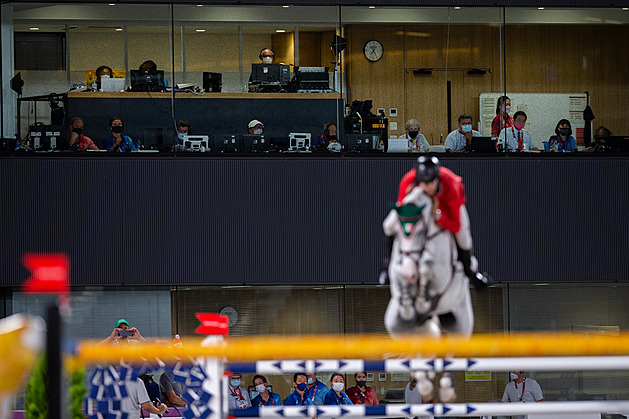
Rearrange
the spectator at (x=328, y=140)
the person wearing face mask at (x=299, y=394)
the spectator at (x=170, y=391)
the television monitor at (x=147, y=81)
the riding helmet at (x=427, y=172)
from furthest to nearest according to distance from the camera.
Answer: the spectator at (x=328, y=140), the television monitor at (x=147, y=81), the person wearing face mask at (x=299, y=394), the spectator at (x=170, y=391), the riding helmet at (x=427, y=172)

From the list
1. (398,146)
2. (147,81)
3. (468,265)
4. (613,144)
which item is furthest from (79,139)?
(468,265)

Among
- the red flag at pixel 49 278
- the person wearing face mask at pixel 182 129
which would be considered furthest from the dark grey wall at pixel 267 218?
the red flag at pixel 49 278

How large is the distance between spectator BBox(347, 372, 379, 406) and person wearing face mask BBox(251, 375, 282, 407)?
0.78 metres

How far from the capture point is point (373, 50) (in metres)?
11.4

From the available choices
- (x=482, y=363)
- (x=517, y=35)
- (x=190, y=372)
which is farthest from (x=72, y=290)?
(x=482, y=363)

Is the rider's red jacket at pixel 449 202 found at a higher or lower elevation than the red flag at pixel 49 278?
higher

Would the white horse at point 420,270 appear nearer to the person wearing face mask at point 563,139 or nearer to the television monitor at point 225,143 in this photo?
the television monitor at point 225,143

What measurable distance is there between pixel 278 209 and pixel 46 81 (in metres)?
2.98

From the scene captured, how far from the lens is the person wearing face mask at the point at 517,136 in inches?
449

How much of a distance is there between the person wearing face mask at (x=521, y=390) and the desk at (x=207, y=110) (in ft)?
11.7

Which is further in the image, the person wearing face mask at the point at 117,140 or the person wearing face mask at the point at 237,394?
the person wearing face mask at the point at 117,140

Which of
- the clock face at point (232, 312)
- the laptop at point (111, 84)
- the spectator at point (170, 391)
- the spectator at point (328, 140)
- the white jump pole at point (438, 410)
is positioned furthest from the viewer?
the clock face at point (232, 312)

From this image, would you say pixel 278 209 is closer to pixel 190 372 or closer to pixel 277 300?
pixel 277 300

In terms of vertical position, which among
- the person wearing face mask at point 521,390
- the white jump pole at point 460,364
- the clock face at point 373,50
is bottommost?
the person wearing face mask at point 521,390
